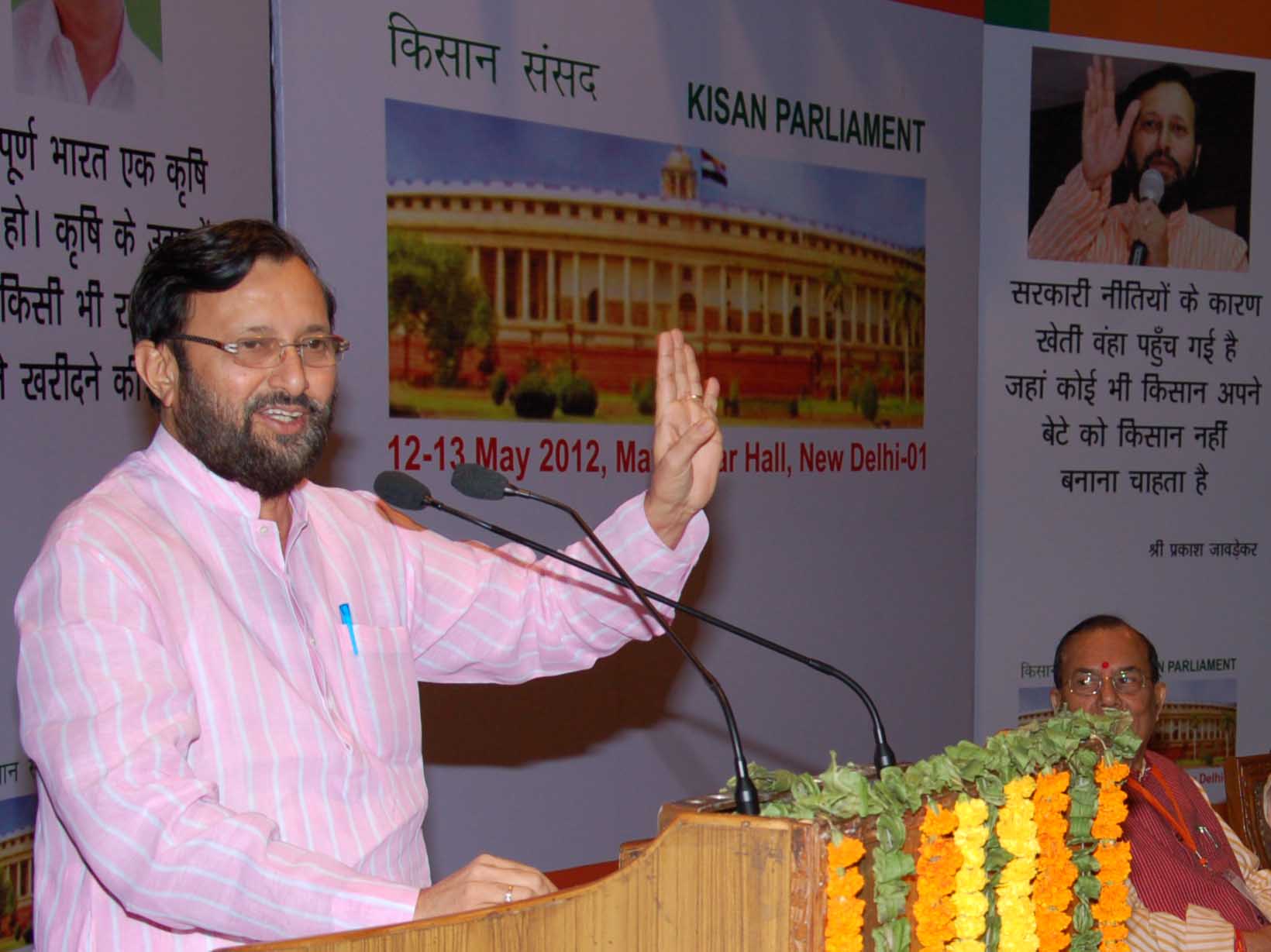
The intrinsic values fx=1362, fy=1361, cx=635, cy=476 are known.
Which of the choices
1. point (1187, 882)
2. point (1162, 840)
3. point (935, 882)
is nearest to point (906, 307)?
point (1162, 840)

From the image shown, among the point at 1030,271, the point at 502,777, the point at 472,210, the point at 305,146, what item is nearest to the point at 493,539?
the point at 502,777

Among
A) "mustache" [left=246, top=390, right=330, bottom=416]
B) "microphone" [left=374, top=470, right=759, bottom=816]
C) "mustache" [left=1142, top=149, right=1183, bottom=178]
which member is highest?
"mustache" [left=1142, top=149, right=1183, bottom=178]

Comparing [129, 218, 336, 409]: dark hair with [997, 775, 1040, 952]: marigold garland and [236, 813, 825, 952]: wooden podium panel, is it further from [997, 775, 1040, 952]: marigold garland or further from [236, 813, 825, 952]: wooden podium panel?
[997, 775, 1040, 952]: marigold garland

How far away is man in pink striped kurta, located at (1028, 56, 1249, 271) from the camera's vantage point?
5922 millimetres

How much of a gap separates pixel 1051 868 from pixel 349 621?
43.5 inches

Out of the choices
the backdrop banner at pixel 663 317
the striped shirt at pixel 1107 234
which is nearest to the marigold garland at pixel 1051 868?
the backdrop banner at pixel 663 317

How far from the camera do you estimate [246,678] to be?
190cm

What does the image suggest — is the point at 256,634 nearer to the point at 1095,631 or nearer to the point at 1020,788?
the point at 1020,788

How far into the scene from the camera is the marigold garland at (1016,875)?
1.61 metres

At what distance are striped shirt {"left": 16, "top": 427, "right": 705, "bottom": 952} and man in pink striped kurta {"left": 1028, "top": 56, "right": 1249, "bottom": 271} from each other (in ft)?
13.6

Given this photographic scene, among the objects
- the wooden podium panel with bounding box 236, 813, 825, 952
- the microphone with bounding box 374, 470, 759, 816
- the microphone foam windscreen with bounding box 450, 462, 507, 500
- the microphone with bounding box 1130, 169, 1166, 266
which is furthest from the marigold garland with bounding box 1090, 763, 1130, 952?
the microphone with bounding box 1130, 169, 1166, 266

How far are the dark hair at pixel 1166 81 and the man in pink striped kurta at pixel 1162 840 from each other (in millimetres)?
3217

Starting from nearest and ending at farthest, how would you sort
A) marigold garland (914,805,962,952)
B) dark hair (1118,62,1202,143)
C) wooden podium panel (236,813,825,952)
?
wooden podium panel (236,813,825,952) < marigold garland (914,805,962,952) < dark hair (1118,62,1202,143)

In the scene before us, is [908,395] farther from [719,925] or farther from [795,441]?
[719,925]
